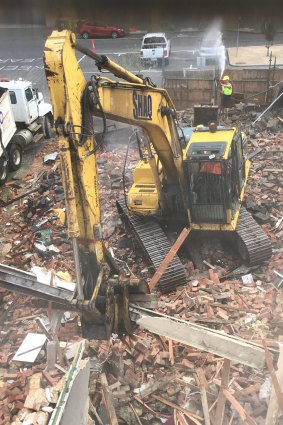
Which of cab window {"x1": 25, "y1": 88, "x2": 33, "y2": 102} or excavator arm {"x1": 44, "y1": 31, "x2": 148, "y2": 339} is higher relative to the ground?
excavator arm {"x1": 44, "y1": 31, "x2": 148, "y2": 339}

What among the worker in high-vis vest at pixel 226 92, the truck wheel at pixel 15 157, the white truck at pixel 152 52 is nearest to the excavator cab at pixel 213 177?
the truck wheel at pixel 15 157

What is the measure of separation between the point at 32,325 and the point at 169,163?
3.96 m

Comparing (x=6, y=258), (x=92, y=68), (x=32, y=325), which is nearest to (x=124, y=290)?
(x=32, y=325)

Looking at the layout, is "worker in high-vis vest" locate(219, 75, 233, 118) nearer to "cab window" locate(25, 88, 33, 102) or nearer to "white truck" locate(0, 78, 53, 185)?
"white truck" locate(0, 78, 53, 185)

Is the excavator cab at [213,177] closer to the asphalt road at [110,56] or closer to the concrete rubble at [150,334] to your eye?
the concrete rubble at [150,334]

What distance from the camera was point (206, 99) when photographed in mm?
18359

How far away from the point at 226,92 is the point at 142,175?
8795 millimetres

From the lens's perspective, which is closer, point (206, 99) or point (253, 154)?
point (253, 154)

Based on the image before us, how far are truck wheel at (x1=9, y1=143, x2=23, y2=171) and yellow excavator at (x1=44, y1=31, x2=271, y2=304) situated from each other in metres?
Result: 6.13

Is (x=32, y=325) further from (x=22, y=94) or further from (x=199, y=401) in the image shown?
(x=22, y=94)

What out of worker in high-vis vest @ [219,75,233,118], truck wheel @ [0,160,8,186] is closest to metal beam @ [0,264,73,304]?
truck wheel @ [0,160,8,186]

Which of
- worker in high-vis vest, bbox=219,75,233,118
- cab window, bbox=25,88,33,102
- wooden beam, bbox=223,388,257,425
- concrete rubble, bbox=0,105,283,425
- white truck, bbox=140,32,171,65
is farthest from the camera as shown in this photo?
white truck, bbox=140,32,171,65

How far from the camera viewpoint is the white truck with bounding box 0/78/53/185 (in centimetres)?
1498

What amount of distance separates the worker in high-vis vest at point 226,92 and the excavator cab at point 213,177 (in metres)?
8.23
